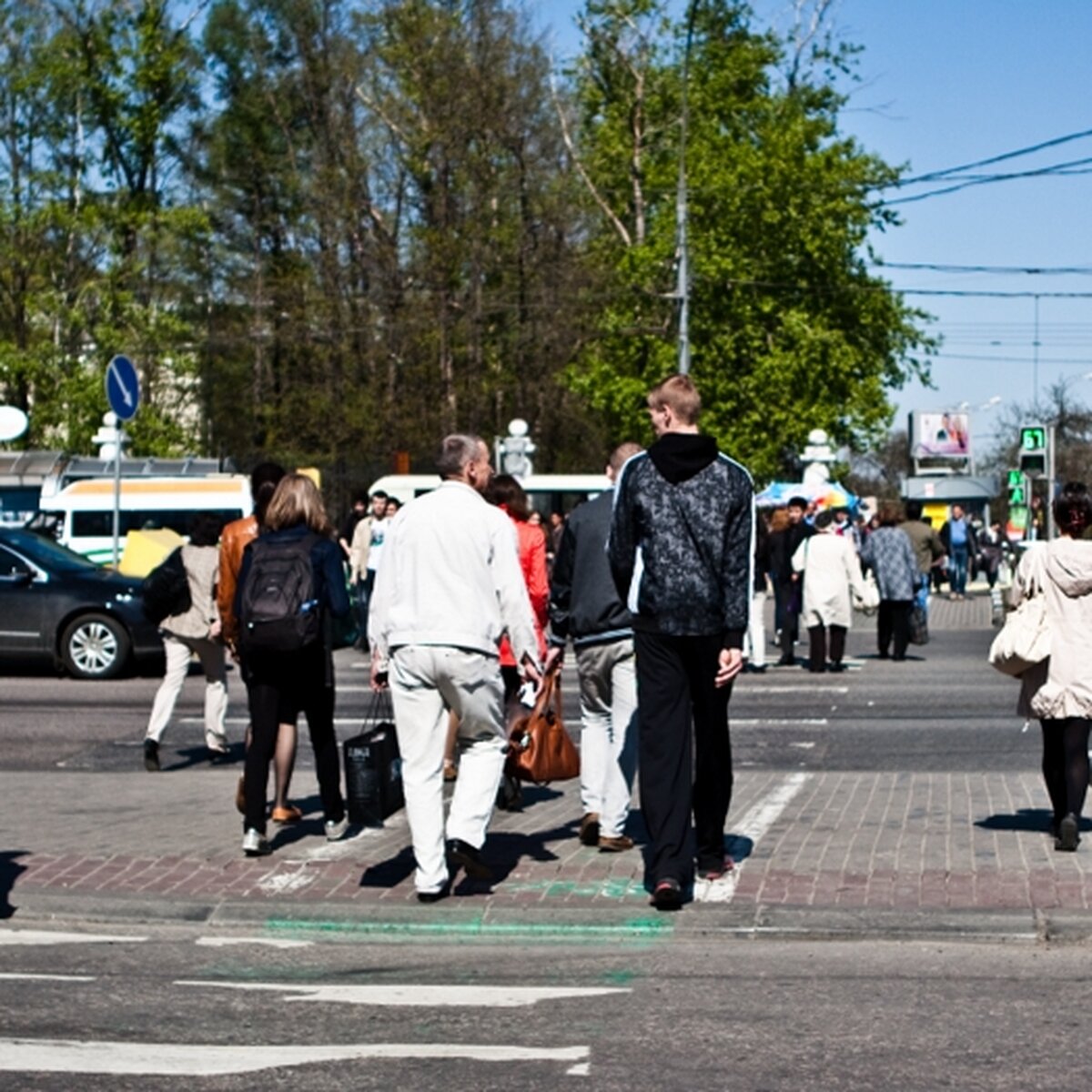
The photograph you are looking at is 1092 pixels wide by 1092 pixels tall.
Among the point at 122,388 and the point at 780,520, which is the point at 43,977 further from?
the point at 122,388

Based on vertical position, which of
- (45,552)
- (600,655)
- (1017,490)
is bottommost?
(600,655)

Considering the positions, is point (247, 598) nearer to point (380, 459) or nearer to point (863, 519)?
point (863, 519)

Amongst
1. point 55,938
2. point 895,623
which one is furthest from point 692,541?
point 895,623

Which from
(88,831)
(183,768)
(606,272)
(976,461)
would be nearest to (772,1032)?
(88,831)

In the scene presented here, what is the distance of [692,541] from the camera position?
8.52 m

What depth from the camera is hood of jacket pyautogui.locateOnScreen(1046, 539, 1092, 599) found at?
32.0 feet

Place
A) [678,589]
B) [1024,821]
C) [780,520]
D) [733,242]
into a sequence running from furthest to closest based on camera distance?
[733,242] → [780,520] → [1024,821] → [678,589]

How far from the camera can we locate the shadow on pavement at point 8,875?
8938mm

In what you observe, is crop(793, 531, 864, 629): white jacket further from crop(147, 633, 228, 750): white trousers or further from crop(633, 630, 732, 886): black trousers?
crop(633, 630, 732, 886): black trousers

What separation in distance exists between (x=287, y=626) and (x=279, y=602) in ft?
0.36

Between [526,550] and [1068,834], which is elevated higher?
[526,550]

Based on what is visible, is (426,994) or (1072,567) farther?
(1072,567)

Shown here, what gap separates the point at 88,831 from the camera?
1082 centimetres

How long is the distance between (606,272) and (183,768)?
42182 mm
